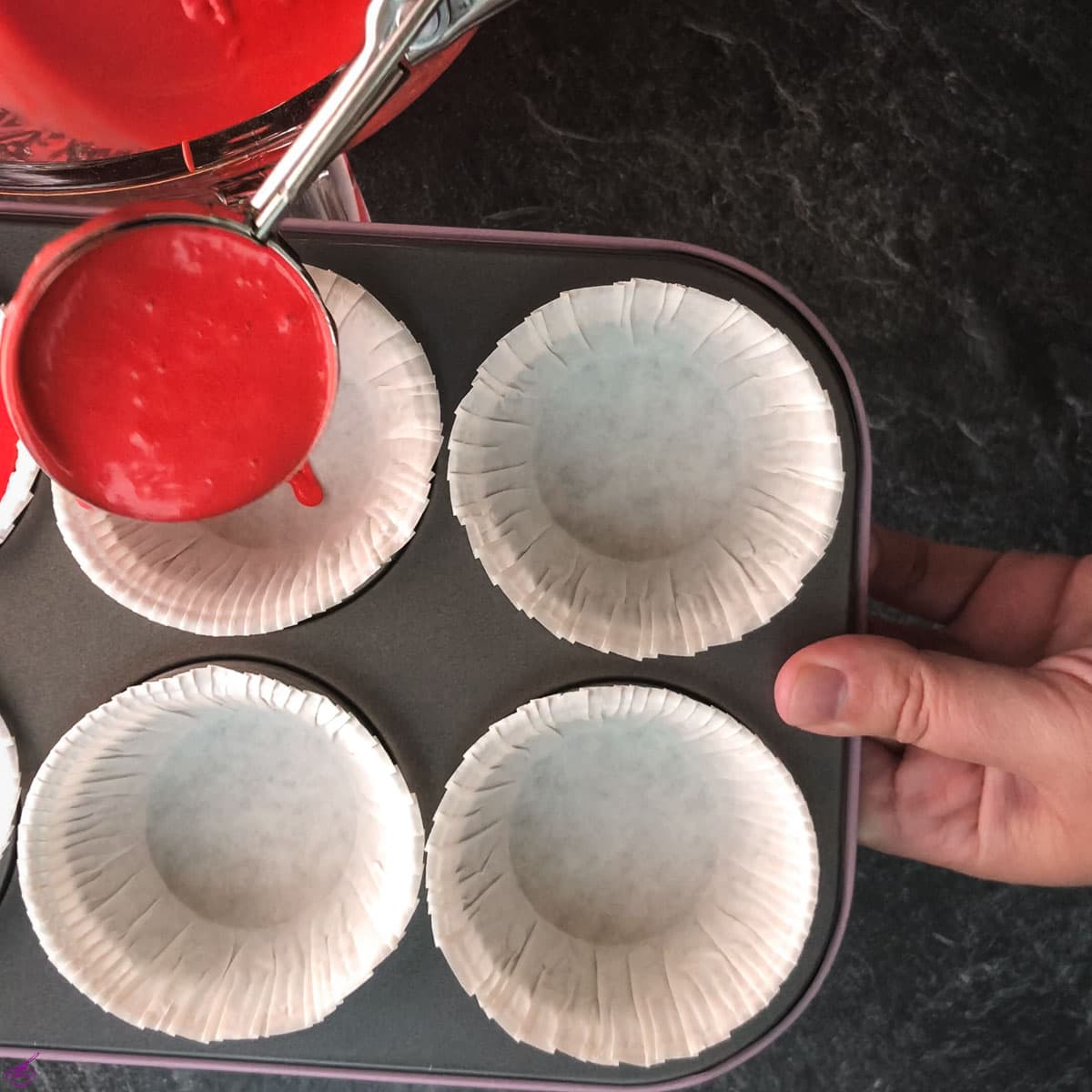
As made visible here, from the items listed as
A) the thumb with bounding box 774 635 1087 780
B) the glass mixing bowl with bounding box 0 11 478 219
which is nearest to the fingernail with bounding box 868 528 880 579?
the thumb with bounding box 774 635 1087 780

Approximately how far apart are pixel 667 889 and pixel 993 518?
2.23 feet

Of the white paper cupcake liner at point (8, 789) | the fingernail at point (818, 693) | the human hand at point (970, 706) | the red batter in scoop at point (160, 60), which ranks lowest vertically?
the human hand at point (970, 706)

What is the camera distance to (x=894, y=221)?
3.83ft

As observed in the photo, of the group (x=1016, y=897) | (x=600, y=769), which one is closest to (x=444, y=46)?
(x=600, y=769)

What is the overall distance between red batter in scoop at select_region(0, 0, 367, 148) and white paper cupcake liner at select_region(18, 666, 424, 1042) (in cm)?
40

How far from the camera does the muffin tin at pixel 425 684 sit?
2.52 ft

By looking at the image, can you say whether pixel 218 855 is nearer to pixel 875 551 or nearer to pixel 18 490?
pixel 18 490

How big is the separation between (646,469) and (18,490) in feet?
1.64

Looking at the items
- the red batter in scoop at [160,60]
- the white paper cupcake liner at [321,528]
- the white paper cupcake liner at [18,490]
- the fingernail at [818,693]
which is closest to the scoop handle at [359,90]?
the red batter in scoop at [160,60]

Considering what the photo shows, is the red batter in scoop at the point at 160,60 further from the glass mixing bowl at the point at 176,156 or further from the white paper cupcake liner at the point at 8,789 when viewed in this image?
the white paper cupcake liner at the point at 8,789

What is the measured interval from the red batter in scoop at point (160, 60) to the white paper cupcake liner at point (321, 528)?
0.69ft

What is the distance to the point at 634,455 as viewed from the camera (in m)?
0.81

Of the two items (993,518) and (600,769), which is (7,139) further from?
(993,518)

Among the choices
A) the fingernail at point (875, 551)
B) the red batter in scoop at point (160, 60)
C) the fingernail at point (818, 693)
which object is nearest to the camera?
the red batter in scoop at point (160, 60)
